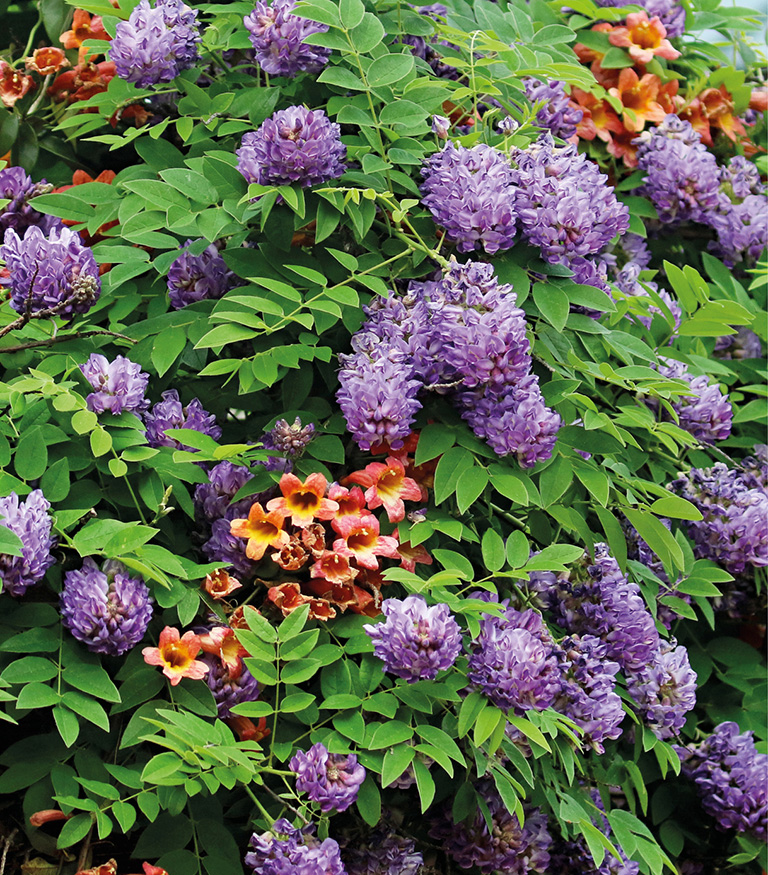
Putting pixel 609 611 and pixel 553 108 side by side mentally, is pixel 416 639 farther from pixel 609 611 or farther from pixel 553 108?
pixel 553 108

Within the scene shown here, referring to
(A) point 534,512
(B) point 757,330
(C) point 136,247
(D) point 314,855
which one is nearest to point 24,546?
(D) point 314,855

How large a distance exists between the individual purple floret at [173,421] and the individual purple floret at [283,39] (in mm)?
544

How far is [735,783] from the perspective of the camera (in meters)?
1.78

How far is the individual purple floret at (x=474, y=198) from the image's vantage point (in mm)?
1439

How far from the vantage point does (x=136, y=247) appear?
66.2 inches

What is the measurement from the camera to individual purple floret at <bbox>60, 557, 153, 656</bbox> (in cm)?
128

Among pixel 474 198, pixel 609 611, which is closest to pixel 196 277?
pixel 474 198

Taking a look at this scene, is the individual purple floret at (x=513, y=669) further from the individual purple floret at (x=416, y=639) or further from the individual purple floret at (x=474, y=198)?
the individual purple floret at (x=474, y=198)

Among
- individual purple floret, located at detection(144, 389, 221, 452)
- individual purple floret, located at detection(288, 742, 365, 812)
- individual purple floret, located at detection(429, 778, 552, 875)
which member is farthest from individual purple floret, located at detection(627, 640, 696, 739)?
individual purple floret, located at detection(144, 389, 221, 452)

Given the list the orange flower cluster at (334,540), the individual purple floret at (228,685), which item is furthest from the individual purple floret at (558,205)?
the individual purple floret at (228,685)

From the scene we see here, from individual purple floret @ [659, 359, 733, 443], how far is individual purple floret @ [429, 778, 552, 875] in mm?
792

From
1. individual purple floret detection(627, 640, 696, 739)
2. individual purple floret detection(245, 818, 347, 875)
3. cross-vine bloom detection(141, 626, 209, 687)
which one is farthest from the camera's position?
individual purple floret detection(627, 640, 696, 739)

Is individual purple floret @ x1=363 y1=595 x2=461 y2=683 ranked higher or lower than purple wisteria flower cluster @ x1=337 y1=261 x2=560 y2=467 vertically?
lower

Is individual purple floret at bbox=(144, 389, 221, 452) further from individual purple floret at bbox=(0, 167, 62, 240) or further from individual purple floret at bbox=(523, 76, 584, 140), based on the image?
individual purple floret at bbox=(523, 76, 584, 140)
